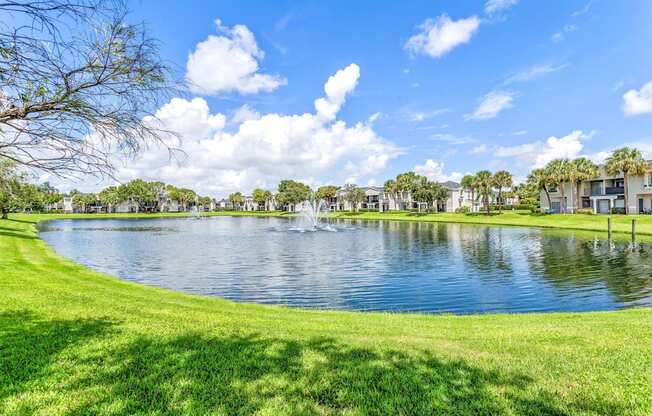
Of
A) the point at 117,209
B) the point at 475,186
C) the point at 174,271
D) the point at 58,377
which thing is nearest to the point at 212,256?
Result: the point at 174,271

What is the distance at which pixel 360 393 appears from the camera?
4691 mm

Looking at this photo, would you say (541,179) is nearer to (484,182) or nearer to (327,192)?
(484,182)

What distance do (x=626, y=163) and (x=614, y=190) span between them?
7836 millimetres

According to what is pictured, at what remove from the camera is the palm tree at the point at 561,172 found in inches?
2749

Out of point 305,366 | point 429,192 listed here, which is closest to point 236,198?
point 429,192

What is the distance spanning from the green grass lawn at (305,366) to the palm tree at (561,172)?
232ft

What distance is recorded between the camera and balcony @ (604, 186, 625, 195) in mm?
66144

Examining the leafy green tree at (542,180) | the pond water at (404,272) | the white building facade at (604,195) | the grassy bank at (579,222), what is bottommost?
the pond water at (404,272)

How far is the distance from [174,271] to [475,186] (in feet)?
251

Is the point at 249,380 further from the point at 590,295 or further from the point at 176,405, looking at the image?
the point at 590,295

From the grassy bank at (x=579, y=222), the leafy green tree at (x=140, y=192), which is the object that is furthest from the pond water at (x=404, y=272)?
the leafy green tree at (x=140, y=192)

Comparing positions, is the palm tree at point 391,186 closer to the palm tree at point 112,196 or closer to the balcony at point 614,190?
the balcony at point 614,190

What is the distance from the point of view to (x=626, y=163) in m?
60.9

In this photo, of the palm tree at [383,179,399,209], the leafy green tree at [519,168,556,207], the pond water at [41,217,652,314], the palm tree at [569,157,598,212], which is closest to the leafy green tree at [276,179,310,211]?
the palm tree at [383,179,399,209]
